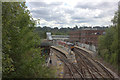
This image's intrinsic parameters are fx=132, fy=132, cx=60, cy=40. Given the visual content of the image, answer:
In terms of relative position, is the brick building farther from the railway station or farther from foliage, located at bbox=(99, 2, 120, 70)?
foliage, located at bbox=(99, 2, 120, 70)

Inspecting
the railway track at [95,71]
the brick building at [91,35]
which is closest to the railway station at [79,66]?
the railway track at [95,71]

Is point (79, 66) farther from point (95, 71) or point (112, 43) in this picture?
point (112, 43)

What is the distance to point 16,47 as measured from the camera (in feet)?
19.3

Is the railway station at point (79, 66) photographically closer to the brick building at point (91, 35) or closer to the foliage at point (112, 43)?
the brick building at point (91, 35)

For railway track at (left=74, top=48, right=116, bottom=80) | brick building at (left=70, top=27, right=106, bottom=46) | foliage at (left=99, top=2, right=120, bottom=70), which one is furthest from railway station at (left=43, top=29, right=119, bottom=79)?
foliage at (left=99, top=2, right=120, bottom=70)

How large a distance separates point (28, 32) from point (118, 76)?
Answer: 7.92 metres

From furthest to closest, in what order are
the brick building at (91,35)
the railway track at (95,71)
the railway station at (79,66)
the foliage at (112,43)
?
Answer: the brick building at (91,35)
the foliage at (112,43)
the railway station at (79,66)
the railway track at (95,71)

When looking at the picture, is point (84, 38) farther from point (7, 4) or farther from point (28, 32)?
point (7, 4)

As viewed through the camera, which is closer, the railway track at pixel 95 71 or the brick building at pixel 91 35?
the railway track at pixel 95 71

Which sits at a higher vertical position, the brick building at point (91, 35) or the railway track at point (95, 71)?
the brick building at point (91, 35)

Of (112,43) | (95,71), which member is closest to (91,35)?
(112,43)

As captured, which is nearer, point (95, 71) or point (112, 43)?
point (95, 71)

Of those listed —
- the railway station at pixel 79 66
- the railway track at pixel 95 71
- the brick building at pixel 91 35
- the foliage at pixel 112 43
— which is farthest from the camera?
the brick building at pixel 91 35

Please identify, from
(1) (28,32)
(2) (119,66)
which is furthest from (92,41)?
(1) (28,32)
